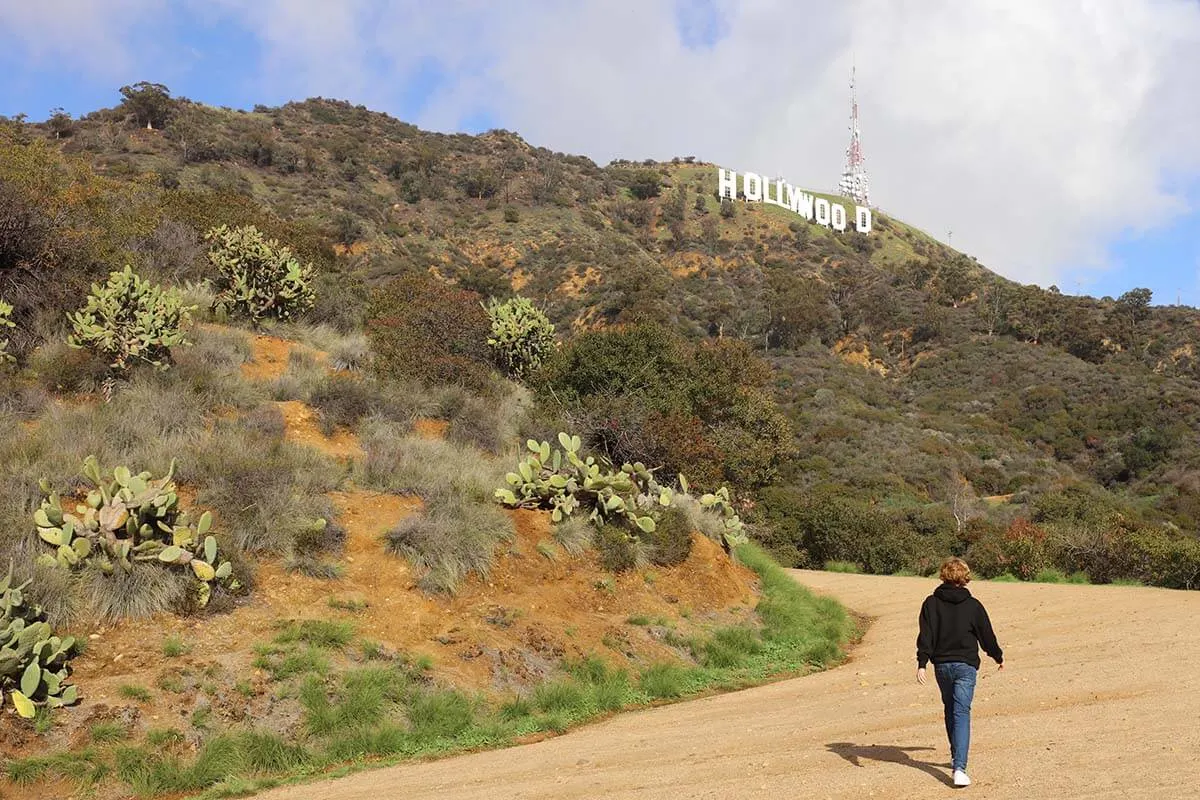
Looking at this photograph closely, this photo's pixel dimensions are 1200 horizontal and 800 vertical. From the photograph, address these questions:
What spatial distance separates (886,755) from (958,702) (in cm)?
101

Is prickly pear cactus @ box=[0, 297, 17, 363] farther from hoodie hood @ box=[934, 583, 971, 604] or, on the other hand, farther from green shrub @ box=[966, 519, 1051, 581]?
green shrub @ box=[966, 519, 1051, 581]

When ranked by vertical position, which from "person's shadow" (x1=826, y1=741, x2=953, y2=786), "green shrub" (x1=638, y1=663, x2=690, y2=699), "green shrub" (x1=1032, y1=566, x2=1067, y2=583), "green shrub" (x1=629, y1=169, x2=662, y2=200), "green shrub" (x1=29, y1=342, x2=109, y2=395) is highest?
"green shrub" (x1=629, y1=169, x2=662, y2=200)

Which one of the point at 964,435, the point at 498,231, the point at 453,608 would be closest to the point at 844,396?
the point at 964,435

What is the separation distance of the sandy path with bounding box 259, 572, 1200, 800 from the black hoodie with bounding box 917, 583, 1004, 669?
30.0 inches

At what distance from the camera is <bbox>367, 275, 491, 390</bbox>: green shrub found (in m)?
16.7

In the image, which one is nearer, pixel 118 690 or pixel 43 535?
pixel 118 690

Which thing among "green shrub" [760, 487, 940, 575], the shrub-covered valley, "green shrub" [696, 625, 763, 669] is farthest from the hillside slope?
"green shrub" [696, 625, 763, 669]

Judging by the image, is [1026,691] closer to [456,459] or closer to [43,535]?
[456,459]

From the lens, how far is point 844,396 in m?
50.7

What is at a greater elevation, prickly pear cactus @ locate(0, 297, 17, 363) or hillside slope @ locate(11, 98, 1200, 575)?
hillside slope @ locate(11, 98, 1200, 575)

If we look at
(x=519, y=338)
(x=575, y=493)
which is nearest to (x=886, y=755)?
(x=575, y=493)

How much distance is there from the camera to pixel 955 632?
5.48 metres

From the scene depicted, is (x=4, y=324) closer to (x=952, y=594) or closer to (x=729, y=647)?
(x=729, y=647)

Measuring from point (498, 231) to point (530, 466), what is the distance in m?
55.5
